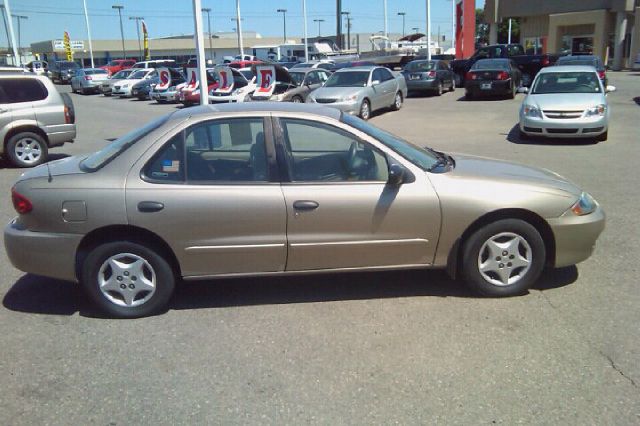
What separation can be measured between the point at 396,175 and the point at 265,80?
51.3ft

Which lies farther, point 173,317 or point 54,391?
point 173,317

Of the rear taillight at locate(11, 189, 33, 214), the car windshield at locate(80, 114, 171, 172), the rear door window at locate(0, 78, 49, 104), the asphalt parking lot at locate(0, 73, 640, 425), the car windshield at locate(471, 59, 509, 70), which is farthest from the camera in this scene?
the car windshield at locate(471, 59, 509, 70)

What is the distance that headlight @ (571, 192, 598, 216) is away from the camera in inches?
181

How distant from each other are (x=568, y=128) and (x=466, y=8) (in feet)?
93.2

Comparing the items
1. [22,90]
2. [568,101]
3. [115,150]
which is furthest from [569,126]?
[22,90]

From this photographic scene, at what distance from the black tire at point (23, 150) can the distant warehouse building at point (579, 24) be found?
39153 millimetres

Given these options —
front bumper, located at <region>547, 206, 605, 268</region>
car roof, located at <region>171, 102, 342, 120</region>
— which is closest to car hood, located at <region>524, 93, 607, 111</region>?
front bumper, located at <region>547, 206, 605, 268</region>

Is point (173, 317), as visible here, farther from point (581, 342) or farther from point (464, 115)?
point (464, 115)

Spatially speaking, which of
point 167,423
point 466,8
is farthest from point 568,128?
point 466,8

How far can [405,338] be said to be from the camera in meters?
4.02

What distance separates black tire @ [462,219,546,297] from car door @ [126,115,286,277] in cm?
150

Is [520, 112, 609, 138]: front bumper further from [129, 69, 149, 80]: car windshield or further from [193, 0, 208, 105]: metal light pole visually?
[129, 69, 149, 80]: car windshield

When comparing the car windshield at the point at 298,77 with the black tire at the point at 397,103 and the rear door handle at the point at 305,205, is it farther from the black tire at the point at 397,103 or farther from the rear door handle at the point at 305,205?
the rear door handle at the point at 305,205

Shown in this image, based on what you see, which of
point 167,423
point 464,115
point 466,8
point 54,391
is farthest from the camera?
point 466,8
